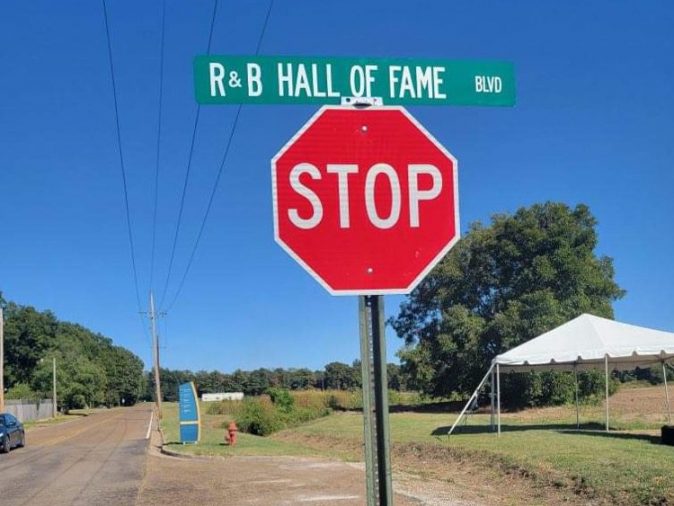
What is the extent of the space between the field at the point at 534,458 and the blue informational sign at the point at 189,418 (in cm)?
52

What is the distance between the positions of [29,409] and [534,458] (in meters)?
67.2

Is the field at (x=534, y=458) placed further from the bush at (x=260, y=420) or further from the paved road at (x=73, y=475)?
the bush at (x=260, y=420)

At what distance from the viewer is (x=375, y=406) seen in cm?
278

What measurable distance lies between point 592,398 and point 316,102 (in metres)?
38.2

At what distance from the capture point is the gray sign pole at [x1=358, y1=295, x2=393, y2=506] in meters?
2.74

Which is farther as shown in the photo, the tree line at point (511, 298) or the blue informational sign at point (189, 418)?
the tree line at point (511, 298)

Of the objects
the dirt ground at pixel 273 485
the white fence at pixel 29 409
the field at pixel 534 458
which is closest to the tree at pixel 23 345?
the white fence at pixel 29 409

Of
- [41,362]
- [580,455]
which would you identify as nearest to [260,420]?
[580,455]

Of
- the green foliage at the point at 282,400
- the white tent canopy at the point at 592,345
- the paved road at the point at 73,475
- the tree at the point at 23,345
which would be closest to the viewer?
the paved road at the point at 73,475

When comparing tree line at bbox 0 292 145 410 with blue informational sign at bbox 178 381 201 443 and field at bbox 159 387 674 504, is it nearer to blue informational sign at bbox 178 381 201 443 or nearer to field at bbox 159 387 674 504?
blue informational sign at bbox 178 381 201 443

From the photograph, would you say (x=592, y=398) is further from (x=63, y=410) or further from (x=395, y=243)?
(x=63, y=410)

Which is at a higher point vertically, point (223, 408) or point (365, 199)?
point (365, 199)

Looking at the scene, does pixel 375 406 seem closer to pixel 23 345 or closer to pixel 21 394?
pixel 21 394

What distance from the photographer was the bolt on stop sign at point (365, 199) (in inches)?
114
